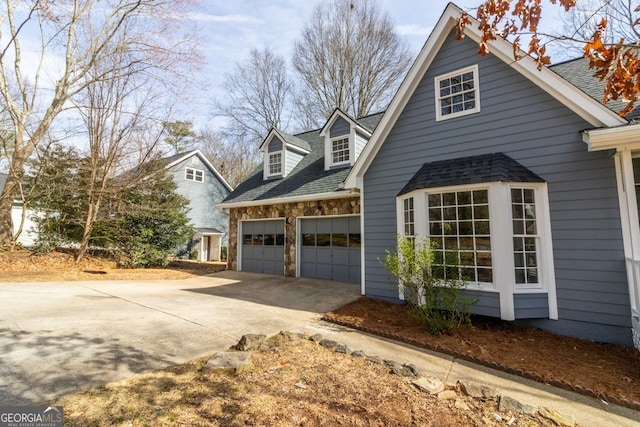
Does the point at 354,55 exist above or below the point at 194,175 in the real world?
above

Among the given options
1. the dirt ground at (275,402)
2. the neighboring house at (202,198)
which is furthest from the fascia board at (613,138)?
the neighboring house at (202,198)

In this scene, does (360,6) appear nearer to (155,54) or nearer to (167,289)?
(155,54)

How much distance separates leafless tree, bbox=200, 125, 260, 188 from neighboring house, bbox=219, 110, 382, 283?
1480 cm

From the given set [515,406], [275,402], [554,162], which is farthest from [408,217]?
[275,402]

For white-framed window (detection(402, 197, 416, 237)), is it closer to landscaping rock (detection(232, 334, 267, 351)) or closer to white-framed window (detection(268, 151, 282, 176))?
landscaping rock (detection(232, 334, 267, 351))

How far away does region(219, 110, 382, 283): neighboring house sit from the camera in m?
9.60

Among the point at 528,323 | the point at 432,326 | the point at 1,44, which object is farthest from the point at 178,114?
the point at 528,323

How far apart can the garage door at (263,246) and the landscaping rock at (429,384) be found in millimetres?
8019

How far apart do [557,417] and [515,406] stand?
36 cm

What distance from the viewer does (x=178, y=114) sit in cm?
1311

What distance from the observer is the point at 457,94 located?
6.48 meters

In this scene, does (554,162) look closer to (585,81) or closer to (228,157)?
(585,81)

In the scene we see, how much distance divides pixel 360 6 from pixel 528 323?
21.2 metres

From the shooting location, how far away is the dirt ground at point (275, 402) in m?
2.54
